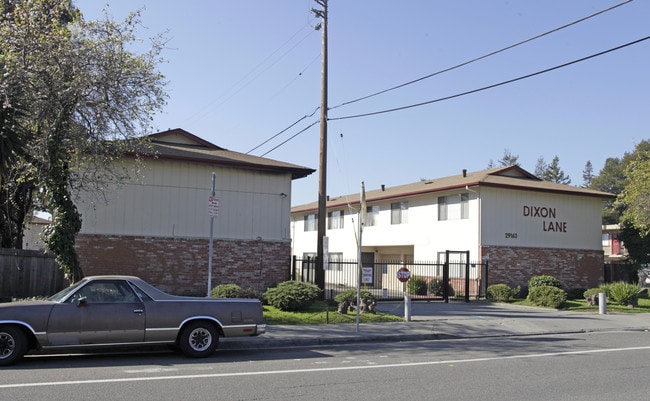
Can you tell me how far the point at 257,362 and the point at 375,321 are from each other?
22.5 ft

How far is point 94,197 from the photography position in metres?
19.7

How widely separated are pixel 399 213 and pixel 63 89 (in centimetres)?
2337

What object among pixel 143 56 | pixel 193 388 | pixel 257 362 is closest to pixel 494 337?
pixel 257 362

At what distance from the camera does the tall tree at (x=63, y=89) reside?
13719 millimetres

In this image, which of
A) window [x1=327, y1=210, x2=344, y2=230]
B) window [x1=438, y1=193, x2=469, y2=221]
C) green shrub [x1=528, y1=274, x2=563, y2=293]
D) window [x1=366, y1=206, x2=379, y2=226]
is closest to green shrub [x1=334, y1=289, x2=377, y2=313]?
green shrub [x1=528, y1=274, x2=563, y2=293]

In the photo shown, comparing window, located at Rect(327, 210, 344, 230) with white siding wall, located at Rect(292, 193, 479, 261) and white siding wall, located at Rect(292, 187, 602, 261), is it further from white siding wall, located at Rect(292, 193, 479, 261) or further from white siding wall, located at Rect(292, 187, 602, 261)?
white siding wall, located at Rect(292, 187, 602, 261)

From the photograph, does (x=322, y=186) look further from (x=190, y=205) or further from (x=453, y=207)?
(x=453, y=207)

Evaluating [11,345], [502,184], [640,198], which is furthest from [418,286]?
[11,345]

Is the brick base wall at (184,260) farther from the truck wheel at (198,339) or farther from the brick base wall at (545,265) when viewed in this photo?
the brick base wall at (545,265)

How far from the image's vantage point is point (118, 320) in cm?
980

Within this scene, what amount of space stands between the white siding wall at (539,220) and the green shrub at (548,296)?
163 inches

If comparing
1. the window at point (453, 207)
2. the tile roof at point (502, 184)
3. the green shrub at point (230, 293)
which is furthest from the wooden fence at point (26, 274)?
the window at point (453, 207)

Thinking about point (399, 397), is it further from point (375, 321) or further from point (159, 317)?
point (375, 321)

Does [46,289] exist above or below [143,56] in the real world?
below
